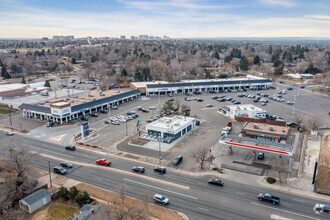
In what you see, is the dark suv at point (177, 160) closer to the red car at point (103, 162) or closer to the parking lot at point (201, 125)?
the parking lot at point (201, 125)

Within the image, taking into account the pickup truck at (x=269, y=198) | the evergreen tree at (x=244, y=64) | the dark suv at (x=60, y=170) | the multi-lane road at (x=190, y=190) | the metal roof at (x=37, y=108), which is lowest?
the multi-lane road at (x=190, y=190)

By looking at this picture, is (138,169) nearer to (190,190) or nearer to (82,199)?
(190,190)

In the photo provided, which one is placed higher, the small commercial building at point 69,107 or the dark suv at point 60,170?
the small commercial building at point 69,107

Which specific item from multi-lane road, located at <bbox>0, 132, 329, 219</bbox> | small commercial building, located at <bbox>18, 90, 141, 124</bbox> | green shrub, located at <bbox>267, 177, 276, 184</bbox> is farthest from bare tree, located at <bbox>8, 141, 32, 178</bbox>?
green shrub, located at <bbox>267, 177, 276, 184</bbox>

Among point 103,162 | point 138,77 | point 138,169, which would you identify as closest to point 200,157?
point 138,169

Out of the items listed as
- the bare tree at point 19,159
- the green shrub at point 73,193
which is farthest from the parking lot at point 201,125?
the green shrub at point 73,193

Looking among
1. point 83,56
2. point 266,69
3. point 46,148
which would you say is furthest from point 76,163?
point 83,56

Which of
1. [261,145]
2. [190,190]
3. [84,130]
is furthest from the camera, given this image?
[84,130]
